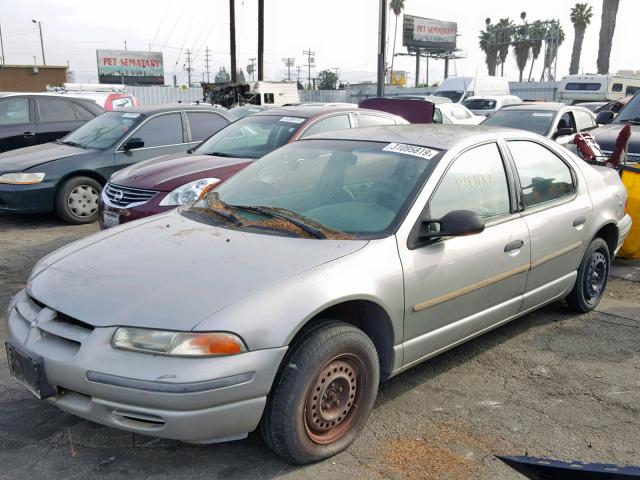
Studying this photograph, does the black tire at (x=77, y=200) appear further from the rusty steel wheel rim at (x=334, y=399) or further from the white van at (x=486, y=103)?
the white van at (x=486, y=103)

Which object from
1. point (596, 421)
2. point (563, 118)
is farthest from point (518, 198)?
point (563, 118)

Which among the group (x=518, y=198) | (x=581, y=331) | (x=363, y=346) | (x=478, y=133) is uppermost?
(x=478, y=133)

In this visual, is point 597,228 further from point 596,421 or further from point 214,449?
point 214,449

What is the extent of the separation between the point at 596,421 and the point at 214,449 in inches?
81.8

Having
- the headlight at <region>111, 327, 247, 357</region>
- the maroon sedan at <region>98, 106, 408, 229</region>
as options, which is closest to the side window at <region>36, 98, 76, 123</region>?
the maroon sedan at <region>98, 106, 408, 229</region>

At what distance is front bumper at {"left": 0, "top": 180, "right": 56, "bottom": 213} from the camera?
25.4ft

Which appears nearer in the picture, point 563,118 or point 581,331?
point 581,331

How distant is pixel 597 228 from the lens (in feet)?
15.7

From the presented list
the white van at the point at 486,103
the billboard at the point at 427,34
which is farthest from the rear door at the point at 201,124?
the billboard at the point at 427,34

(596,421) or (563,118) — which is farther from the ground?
(563,118)

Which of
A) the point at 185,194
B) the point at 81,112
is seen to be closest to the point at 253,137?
the point at 185,194

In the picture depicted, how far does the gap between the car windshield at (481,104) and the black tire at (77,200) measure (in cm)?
1746

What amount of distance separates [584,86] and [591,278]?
2412cm

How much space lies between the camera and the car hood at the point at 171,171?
606cm
